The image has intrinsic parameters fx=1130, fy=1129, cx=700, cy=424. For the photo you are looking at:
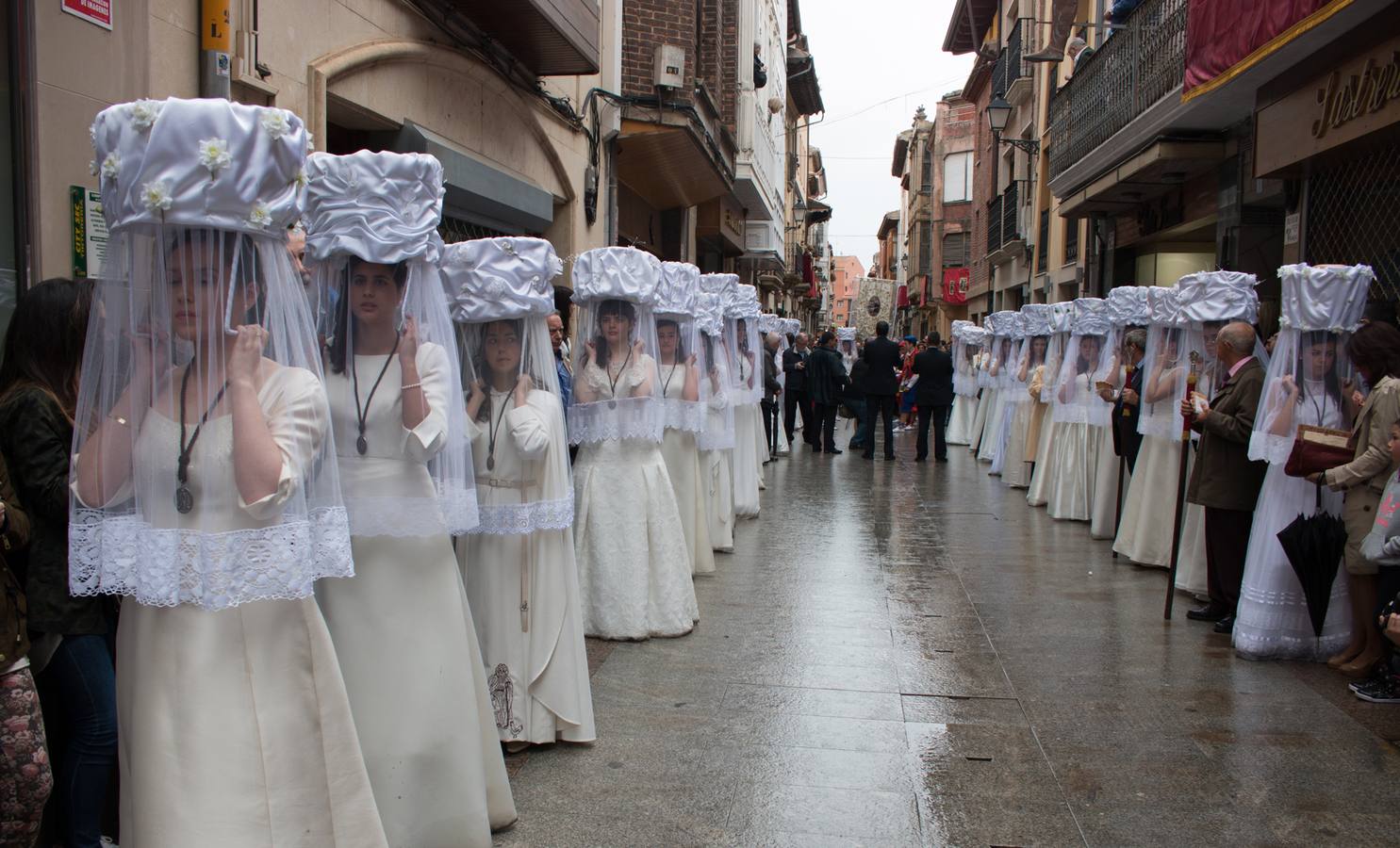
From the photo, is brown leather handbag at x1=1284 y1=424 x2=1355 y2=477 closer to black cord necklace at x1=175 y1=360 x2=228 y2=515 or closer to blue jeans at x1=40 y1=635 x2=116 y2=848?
black cord necklace at x1=175 y1=360 x2=228 y2=515

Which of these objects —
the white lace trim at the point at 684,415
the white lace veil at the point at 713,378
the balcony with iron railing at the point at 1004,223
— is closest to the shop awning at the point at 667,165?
the white lace veil at the point at 713,378

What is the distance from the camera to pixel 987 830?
4.14m

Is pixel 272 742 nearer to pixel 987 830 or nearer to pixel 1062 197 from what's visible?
pixel 987 830

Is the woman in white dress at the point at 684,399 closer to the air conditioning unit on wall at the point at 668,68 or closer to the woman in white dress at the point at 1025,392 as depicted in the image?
the woman in white dress at the point at 1025,392

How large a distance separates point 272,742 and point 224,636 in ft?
1.01

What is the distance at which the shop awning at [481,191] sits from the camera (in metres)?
9.00

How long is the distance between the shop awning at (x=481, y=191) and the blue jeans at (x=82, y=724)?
590 centimetres

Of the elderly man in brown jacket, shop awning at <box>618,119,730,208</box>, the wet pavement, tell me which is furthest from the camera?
shop awning at <box>618,119,730,208</box>

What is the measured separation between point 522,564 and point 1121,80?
13.5 m

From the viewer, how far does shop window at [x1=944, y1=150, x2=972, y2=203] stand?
162 feet

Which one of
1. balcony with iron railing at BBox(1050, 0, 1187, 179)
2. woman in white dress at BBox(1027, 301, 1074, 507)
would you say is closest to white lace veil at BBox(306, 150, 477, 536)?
woman in white dress at BBox(1027, 301, 1074, 507)

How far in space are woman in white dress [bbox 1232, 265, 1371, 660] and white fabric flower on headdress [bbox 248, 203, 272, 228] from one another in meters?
5.45

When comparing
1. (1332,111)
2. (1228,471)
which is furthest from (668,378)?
(1332,111)

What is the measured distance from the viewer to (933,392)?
1720 centimetres
